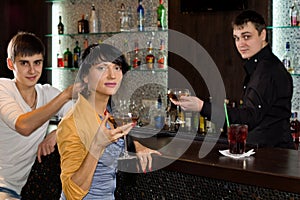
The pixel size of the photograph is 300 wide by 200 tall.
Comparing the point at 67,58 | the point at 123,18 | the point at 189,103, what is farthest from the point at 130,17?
the point at 189,103

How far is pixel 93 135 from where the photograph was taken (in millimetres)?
1993

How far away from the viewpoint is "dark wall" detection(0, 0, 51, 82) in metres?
5.48

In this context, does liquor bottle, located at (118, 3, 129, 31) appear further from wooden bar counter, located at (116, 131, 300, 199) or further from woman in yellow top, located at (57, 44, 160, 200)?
woman in yellow top, located at (57, 44, 160, 200)

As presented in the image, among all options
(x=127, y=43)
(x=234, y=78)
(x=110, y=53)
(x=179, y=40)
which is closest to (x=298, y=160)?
(x=110, y=53)

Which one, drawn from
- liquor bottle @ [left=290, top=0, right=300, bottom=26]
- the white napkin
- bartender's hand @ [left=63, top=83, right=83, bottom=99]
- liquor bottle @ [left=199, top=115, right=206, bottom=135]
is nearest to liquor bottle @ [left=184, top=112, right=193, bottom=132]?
liquor bottle @ [left=199, top=115, right=206, bottom=135]

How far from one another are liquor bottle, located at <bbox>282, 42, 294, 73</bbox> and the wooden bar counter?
1793 mm

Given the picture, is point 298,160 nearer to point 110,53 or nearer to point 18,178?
point 110,53

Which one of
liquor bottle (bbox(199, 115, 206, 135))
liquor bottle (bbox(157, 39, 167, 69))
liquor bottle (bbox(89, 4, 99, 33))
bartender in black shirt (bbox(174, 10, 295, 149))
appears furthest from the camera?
liquor bottle (bbox(89, 4, 99, 33))

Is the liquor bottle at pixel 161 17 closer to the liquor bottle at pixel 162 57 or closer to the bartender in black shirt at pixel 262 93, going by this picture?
the liquor bottle at pixel 162 57

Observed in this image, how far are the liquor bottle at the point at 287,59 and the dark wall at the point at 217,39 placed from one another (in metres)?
0.33

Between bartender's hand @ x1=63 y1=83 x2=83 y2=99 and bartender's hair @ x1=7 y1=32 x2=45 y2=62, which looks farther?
bartender's hair @ x1=7 y1=32 x2=45 y2=62

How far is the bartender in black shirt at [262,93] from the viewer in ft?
9.54

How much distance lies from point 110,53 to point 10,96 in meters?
0.74

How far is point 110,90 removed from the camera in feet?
6.95
